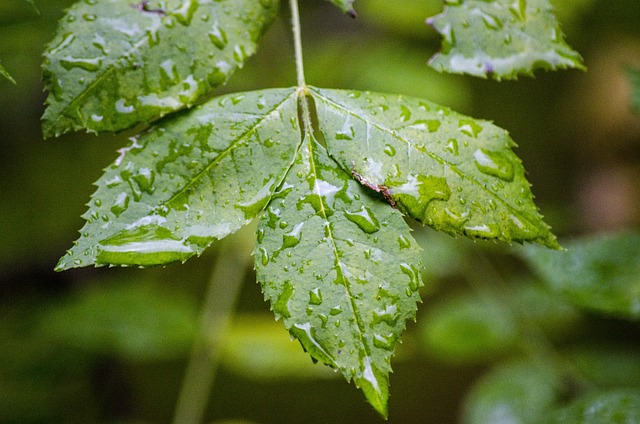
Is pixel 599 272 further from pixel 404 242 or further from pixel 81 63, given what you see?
pixel 81 63

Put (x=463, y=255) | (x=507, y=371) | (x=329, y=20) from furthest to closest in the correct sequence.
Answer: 1. (x=329, y=20)
2. (x=463, y=255)
3. (x=507, y=371)

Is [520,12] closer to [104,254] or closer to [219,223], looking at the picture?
[219,223]

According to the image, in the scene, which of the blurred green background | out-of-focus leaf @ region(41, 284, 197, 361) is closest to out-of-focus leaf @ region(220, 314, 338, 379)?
the blurred green background

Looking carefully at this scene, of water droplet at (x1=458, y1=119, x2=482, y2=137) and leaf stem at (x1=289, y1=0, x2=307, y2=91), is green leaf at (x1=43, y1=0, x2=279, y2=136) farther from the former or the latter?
water droplet at (x1=458, y1=119, x2=482, y2=137)

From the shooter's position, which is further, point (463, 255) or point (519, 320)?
point (463, 255)

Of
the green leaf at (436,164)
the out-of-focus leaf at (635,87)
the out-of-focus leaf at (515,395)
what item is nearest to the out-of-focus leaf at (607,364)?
the out-of-focus leaf at (515,395)

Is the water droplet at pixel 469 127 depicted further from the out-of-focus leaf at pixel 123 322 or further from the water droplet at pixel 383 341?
the out-of-focus leaf at pixel 123 322

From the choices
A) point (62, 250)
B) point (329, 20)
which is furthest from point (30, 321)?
point (329, 20)
